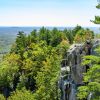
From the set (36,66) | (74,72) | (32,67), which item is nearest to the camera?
(74,72)

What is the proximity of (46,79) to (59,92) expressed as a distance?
8.10 m

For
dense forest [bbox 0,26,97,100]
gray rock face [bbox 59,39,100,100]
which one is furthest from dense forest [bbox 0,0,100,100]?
gray rock face [bbox 59,39,100,100]

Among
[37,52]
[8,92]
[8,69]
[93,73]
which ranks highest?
[93,73]

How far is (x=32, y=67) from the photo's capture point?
272 feet

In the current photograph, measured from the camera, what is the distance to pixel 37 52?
271ft

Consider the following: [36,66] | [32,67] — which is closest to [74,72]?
[32,67]

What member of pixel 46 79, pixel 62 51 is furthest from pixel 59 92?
pixel 62 51

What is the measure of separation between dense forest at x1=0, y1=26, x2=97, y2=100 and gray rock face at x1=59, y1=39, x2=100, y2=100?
7371 mm

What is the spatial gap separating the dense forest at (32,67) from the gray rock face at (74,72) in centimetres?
737

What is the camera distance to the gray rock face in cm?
5025

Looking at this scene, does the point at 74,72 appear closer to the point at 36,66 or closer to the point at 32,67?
the point at 32,67

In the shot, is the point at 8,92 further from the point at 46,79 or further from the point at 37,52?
the point at 46,79

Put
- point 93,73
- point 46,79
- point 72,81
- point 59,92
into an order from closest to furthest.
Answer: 1. point 93,73
2. point 72,81
3. point 59,92
4. point 46,79

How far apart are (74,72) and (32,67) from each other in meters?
32.1
